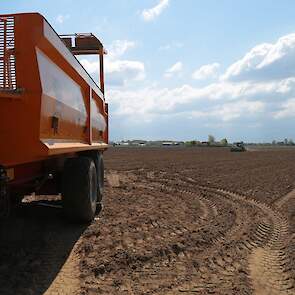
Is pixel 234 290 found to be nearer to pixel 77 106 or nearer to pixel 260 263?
pixel 260 263

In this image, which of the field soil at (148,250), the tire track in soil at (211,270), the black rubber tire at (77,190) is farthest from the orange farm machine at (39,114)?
the tire track in soil at (211,270)

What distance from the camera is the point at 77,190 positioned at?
7.35 meters

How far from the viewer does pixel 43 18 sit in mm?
5219

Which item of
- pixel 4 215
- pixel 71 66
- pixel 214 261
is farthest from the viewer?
pixel 71 66

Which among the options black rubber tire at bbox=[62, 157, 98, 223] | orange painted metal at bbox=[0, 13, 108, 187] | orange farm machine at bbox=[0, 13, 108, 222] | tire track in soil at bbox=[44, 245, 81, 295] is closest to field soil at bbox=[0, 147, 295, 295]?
tire track in soil at bbox=[44, 245, 81, 295]

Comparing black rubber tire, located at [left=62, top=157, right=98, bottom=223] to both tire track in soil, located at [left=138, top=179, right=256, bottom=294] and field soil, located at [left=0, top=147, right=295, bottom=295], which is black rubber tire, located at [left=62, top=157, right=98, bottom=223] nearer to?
field soil, located at [left=0, top=147, right=295, bottom=295]

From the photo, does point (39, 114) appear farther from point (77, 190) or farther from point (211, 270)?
point (211, 270)

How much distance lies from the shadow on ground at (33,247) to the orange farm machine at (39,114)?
401mm

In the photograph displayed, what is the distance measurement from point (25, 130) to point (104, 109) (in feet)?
21.1

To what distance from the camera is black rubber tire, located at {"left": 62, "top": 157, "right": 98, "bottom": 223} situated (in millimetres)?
7328

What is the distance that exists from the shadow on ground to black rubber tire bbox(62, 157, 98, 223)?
228 millimetres

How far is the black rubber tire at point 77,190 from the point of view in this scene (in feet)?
24.0

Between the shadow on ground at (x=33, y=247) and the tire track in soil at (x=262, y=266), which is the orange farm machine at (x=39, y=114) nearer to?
the shadow on ground at (x=33, y=247)

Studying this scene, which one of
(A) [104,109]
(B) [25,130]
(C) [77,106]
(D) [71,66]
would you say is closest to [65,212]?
(C) [77,106]
